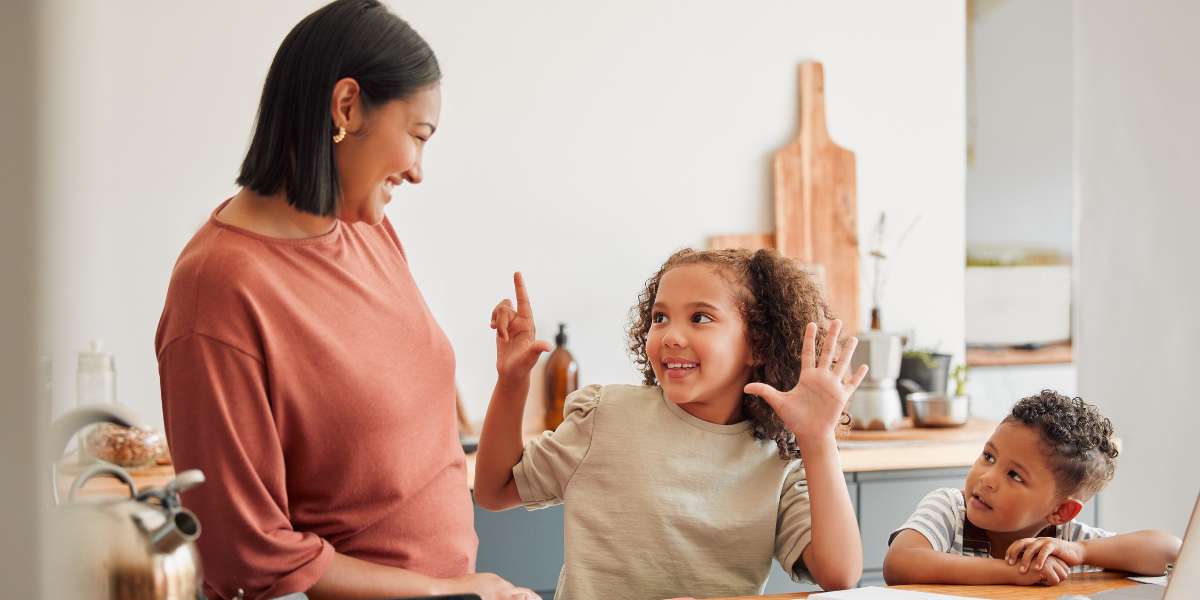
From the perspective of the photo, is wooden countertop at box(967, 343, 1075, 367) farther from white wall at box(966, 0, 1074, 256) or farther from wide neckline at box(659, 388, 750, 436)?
wide neckline at box(659, 388, 750, 436)

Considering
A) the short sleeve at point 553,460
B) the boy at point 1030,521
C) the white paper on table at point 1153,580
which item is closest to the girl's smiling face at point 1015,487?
the boy at point 1030,521

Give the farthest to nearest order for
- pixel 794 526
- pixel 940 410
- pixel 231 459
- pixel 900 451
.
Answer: pixel 940 410 → pixel 900 451 → pixel 794 526 → pixel 231 459

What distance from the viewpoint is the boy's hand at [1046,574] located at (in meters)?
1.07

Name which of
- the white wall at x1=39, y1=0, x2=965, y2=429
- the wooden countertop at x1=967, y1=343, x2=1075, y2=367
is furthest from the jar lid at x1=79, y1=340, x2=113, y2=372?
the wooden countertop at x1=967, y1=343, x2=1075, y2=367

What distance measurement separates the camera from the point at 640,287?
2477 mm

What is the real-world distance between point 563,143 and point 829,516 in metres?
1.60

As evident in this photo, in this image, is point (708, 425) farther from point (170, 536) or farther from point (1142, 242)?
point (1142, 242)

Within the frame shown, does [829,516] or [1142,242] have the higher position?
[1142,242]

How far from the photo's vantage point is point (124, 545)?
0.63 metres

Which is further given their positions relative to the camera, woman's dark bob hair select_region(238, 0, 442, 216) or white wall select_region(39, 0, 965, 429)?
white wall select_region(39, 0, 965, 429)

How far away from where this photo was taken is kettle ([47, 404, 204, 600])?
610 mm

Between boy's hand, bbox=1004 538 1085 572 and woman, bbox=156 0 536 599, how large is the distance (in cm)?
63

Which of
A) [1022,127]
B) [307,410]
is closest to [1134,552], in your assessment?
[307,410]

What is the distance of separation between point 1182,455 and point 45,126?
2.06 m
